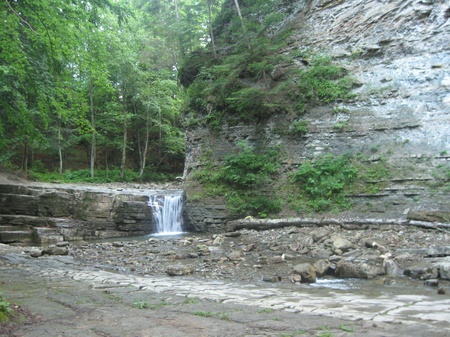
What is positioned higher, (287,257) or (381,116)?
(381,116)

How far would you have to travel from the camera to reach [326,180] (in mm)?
13430

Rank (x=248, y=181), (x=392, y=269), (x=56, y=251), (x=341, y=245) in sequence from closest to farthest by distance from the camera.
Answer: (x=392, y=269), (x=341, y=245), (x=56, y=251), (x=248, y=181)

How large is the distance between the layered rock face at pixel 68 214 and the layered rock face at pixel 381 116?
2498mm

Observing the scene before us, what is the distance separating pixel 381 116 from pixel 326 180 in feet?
10.3

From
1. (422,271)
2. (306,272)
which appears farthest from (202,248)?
(422,271)

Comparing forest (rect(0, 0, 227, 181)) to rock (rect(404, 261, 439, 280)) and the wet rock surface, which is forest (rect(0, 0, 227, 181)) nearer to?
the wet rock surface

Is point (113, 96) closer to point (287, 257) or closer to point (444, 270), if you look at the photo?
point (287, 257)

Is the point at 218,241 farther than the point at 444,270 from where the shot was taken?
Yes

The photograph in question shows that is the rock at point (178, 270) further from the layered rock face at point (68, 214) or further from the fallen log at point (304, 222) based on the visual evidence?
the layered rock face at point (68, 214)

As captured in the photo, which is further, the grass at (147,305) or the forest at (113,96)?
the forest at (113,96)

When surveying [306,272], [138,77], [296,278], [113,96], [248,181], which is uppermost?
[138,77]

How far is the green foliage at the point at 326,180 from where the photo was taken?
13133 mm

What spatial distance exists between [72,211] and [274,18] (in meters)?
12.4

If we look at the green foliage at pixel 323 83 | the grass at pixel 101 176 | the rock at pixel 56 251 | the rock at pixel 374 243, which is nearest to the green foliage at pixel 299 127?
the green foliage at pixel 323 83
